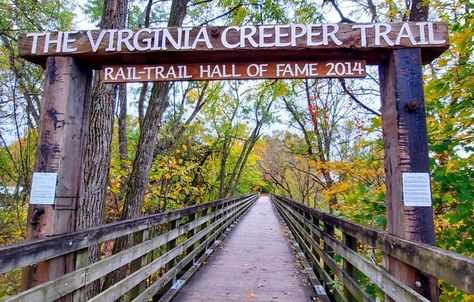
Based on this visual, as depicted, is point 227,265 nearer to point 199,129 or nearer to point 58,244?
point 58,244

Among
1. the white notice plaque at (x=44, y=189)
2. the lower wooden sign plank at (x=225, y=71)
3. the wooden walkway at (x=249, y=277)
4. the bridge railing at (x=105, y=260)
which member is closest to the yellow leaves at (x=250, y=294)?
the wooden walkway at (x=249, y=277)

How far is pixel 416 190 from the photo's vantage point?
7.74 ft

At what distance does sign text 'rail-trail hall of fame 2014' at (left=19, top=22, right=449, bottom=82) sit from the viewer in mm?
2639

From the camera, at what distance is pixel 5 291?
725cm

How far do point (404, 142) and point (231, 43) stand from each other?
1564 millimetres

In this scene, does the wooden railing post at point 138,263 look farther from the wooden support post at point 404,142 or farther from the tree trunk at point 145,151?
the wooden support post at point 404,142

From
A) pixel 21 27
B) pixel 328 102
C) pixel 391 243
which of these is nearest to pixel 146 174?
pixel 391 243

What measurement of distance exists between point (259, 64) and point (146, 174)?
3.29 meters

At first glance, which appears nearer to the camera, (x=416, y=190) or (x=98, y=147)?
(x=416, y=190)

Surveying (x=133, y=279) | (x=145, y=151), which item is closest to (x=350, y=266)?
(x=133, y=279)

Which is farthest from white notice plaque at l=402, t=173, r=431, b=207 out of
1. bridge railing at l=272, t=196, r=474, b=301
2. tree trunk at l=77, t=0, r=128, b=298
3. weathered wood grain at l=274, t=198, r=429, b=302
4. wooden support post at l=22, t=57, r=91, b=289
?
tree trunk at l=77, t=0, r=128, b=298

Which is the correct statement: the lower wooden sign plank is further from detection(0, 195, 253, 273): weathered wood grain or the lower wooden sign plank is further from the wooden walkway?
the wooden walkway

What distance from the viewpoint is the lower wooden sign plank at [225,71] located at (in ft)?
9.05

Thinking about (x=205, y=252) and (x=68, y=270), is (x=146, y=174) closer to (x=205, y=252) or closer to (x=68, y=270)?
(x=205, y=252)
